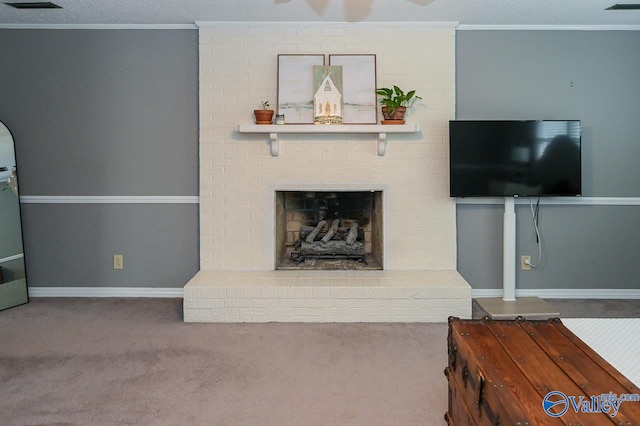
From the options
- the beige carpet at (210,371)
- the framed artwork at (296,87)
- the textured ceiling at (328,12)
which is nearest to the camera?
the beige carpet at (210,371)

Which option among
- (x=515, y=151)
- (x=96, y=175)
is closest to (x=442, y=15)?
(x=515, y=151)

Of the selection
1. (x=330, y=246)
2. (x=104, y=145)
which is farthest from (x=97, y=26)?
(x=330, y=246)

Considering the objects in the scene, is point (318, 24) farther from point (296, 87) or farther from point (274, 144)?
point (274, 144)

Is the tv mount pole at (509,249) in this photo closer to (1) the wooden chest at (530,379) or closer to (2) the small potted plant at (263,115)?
(2) the small potted plant at (263,115)

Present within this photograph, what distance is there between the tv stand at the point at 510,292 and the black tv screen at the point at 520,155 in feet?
0.65

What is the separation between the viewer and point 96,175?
4.16 m

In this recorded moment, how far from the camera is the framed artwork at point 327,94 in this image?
3.94 meters

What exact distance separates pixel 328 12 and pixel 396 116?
0.90m

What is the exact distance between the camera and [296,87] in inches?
158

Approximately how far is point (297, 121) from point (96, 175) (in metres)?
1.68

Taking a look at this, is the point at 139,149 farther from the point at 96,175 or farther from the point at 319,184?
the point at 319,184

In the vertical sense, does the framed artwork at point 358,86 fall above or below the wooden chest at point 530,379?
above

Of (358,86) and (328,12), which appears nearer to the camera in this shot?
(328,12)

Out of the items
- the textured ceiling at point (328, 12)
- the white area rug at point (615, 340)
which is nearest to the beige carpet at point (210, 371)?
the white area rug at point (615, 340)
